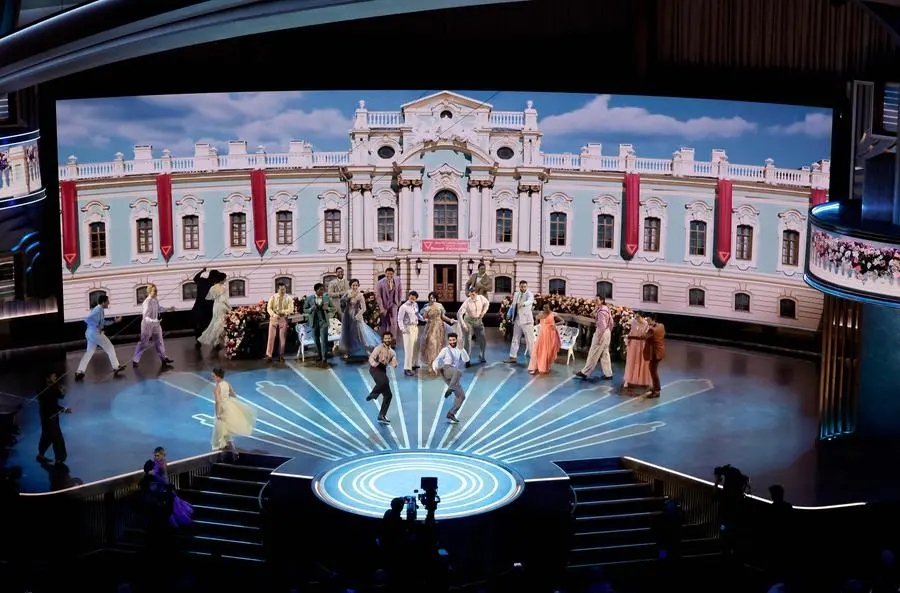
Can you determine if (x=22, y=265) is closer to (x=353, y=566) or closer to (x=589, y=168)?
(x=353, y=566)

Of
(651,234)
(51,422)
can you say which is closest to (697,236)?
(651,234)

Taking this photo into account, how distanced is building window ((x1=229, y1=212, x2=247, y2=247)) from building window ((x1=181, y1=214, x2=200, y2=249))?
818mm

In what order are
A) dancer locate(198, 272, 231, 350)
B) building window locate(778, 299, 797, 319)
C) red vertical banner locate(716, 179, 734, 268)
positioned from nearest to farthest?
dancer locate(198, 272, 231, 350) → building window locate(778, 299, 797, 319) → red vertical banner locate(716, 179, 734, 268)

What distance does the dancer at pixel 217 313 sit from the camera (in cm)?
1989

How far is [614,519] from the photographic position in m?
13.4

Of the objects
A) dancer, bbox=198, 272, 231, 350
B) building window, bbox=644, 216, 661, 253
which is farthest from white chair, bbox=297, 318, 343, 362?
building window, bbox=644, 216, 661, 253

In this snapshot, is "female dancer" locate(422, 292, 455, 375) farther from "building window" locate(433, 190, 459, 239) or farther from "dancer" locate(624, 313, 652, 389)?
"building window" locate(433, 190, 459, 239)

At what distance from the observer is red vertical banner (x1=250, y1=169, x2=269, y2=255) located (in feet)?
83.8

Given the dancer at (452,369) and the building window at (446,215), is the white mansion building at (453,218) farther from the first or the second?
the dancer at (452,369)

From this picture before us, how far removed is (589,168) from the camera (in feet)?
85.3

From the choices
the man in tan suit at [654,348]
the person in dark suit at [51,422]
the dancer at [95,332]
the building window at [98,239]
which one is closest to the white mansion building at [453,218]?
the building window at [98,239]

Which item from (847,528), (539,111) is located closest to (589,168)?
(539,111)

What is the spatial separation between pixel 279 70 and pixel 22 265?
549 cm

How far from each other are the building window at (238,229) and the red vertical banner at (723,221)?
10.0 metres
